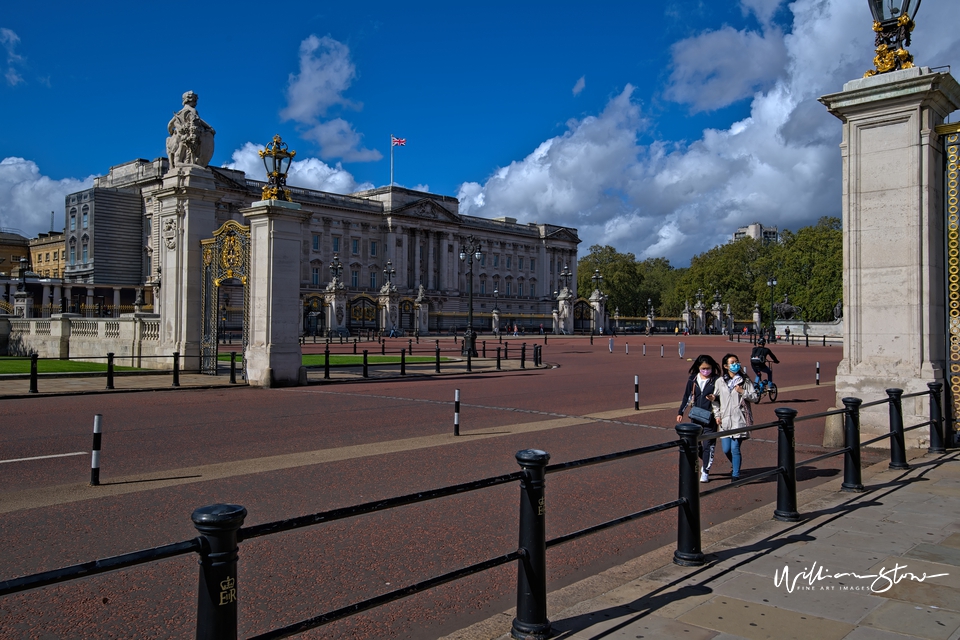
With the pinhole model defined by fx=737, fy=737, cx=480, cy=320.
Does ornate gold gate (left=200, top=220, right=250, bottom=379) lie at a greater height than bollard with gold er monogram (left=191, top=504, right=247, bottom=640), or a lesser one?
greater

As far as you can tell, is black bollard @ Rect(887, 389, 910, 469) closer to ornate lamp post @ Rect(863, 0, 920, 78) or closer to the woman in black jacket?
the woman in black jacket

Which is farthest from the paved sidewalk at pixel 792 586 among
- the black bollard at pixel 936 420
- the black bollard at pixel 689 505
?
the black bollard at pixel 936 420

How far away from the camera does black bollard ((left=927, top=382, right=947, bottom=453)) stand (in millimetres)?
9664

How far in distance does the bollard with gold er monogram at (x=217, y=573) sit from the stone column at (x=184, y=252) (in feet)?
68.2

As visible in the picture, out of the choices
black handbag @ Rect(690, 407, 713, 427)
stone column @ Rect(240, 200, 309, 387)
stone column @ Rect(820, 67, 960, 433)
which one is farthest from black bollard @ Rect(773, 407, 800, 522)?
stone column @ Rect(240, 200, 309, 387)

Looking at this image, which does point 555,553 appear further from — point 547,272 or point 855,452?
point 547,272

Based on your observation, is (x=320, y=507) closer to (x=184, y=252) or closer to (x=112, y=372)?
→ (x=112, y=372)

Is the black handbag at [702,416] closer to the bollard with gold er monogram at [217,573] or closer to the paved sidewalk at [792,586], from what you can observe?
the paved sidewalk at [792,586]

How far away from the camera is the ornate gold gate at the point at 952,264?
10.4m

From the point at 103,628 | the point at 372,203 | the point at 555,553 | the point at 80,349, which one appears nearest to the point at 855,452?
the point at 555,553

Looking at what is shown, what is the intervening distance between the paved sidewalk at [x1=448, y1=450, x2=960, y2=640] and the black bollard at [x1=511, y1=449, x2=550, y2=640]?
15 centimetres

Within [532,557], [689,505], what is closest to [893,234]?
[689,505]

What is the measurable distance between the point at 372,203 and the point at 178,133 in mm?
86877

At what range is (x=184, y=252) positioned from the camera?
2275 cm
